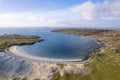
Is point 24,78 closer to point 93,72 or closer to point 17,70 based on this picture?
point 17,70

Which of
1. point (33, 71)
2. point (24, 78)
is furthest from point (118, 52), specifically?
point (24, 78)

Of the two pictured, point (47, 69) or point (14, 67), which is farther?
point (14, 67)

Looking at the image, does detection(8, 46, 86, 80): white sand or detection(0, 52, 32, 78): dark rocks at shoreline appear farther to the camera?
detection(0, 52, 32, 78): dark rocks at shoreline

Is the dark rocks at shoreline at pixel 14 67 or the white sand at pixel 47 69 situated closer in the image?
the white sand at pixel 47 69

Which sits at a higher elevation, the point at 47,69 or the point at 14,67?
the point at 47,69

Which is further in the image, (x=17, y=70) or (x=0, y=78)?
(x=17, y=70)

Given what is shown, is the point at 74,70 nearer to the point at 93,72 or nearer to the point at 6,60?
the point at 93,72

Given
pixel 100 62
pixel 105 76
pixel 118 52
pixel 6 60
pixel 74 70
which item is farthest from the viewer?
pixel 118 52

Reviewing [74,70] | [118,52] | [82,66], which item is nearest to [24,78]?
[74,70]

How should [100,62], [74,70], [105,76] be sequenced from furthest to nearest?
1. [100,62]
2. [74,70]
3. [105,76]
